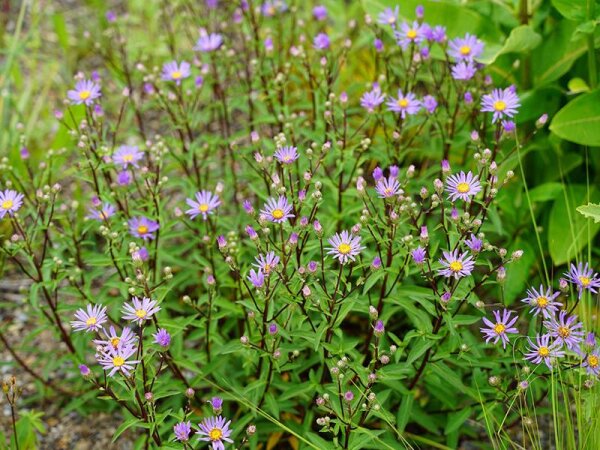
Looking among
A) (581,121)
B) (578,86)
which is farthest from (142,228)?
(578,86)

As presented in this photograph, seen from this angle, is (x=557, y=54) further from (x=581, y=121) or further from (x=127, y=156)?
(x=127, y=156)

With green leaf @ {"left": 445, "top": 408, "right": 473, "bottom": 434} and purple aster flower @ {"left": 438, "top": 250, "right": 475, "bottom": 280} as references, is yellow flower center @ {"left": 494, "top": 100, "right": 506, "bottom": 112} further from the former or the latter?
green leaf @ {"left": 445, "top": 408, "right": 473, "bottom": 434}

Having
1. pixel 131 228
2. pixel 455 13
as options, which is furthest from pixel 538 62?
pixel 131 228

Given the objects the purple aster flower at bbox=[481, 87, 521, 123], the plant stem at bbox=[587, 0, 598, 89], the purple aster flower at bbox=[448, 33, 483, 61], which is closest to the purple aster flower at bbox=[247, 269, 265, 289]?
the purple aster flower at bbox=[481, 87, 521, 123]

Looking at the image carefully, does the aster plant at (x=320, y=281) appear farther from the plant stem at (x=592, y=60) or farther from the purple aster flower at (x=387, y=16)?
the plant stem at (x=592, y=60)

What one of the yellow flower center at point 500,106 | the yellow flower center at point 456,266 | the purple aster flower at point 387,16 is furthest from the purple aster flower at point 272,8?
the yellow flower center at point 456,266

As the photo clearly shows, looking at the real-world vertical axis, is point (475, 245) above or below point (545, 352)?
above
